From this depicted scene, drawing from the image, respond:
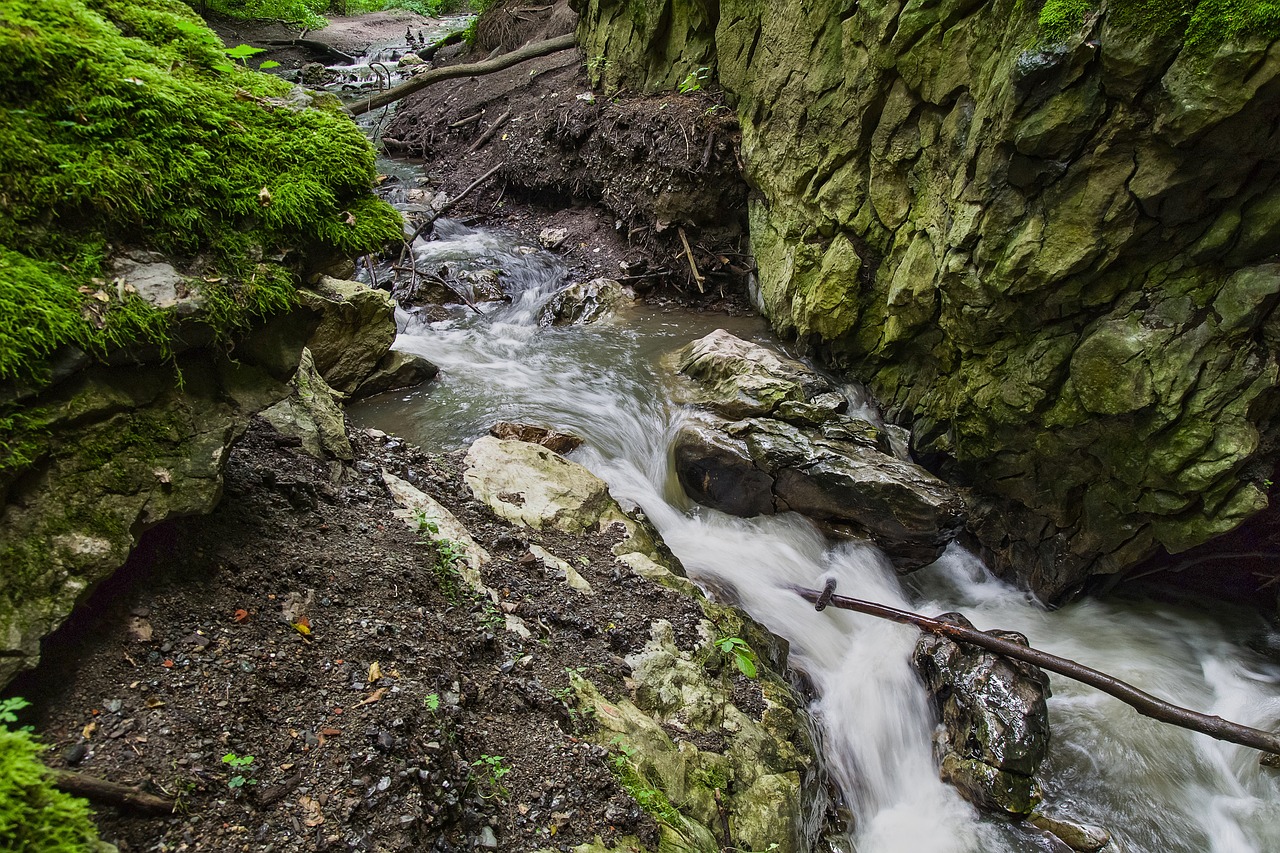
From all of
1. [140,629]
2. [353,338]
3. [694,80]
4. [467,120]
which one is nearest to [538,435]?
[353,338]

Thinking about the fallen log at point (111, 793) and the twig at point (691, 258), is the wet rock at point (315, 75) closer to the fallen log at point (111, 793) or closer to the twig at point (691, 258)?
the twig at point (691, 258)

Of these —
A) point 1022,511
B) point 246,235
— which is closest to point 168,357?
point 246,235

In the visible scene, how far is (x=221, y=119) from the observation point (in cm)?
244

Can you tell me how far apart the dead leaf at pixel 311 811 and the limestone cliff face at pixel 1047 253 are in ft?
20.5

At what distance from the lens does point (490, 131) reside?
547 inches

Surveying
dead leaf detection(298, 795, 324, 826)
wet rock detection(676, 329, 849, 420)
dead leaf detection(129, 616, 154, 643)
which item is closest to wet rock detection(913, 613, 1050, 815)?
wet rock detection(676, 329, 849, 420)

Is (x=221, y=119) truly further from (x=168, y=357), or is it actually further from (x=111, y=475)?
(x=111, y=475)

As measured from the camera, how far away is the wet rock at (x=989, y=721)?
15.8ft

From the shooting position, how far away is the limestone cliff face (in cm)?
460

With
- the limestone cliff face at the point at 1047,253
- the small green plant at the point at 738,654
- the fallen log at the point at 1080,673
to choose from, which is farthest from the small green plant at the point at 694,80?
the small green plant at the point at 738,654

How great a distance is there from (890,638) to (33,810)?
20.3ft

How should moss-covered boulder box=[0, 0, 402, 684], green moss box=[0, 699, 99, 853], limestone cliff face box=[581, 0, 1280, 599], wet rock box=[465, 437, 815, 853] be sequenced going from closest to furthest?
green moss box=[0, 699, 99, 853] → moss-covered boulder box=[0, 0, 402, 684] → wet rock box=[465, 437, 815, 853] → limestone cliff face box=[581, 0, 1280, 599]

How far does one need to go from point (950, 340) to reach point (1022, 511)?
83.0 inches

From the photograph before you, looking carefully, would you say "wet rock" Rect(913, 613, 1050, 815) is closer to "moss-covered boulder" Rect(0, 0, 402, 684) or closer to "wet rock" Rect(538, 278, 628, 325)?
"moss-covered boulder" Rect(0, 0, 402, 684)
